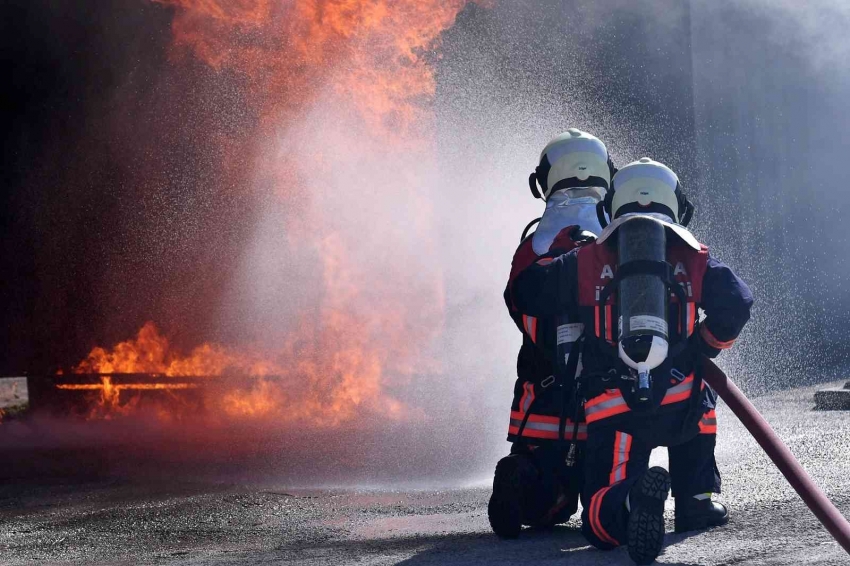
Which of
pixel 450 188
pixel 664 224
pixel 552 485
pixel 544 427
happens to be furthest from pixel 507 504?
pixel 450 188

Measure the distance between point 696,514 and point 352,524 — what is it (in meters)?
1.51

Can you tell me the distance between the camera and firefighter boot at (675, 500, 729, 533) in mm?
3516

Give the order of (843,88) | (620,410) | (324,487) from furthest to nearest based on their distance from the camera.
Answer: (843,88) → (324,487) → (620,410)

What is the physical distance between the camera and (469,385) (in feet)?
29.2

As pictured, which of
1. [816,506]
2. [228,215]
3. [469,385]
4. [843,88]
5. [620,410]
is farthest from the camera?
[843,88]

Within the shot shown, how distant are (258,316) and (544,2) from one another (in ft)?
15.8

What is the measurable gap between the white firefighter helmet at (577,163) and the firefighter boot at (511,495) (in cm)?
118

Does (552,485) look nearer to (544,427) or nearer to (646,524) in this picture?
(544,427)

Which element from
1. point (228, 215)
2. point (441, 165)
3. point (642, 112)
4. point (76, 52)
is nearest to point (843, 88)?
point (642, 112)

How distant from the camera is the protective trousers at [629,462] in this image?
3.12 metres

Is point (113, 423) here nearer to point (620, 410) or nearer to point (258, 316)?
point (258, 316)

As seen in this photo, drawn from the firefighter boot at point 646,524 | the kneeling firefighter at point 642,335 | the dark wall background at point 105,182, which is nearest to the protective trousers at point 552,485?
the kneeling firefighter at point 642,335

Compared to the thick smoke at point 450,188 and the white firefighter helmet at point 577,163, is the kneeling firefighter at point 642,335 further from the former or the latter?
the thick smoke at point 450,188

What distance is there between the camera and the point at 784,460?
2.98m
